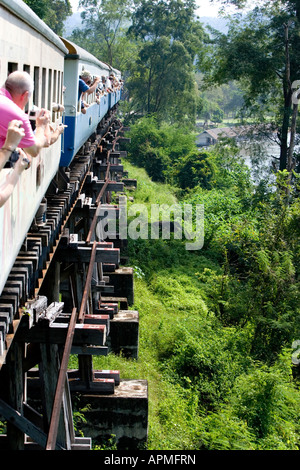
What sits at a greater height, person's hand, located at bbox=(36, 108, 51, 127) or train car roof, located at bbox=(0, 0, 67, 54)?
train car roof, located at bbox=(0, 0, 67, 54)

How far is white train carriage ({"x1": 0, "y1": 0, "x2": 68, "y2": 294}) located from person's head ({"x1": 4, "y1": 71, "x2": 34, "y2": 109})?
10cm

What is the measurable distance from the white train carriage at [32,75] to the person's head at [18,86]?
10 cm

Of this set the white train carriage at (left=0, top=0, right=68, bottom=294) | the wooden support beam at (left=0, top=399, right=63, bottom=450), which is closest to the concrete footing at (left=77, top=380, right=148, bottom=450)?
the wooden support beam at (left=0, top=399, right=63, bottom=450)

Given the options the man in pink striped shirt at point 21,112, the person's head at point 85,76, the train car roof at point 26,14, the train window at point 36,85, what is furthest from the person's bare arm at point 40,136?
the person's head at point 85,76

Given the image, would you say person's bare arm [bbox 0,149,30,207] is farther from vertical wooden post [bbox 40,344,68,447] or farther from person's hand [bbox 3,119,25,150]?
vertical wooden post [bbox 40,344,68,447]

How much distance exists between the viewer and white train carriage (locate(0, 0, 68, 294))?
3.30 m

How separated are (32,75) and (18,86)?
1.42m

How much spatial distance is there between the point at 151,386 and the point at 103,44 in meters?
47.1

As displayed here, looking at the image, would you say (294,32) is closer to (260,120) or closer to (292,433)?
(260,120)

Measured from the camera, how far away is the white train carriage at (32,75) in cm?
330

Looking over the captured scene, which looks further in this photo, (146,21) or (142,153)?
(146,21)

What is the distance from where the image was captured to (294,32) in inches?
879

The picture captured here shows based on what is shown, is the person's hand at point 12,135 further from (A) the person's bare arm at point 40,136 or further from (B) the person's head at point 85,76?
(B) the person's head at point 85,76

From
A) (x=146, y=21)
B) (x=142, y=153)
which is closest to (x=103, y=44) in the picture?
(x=146, y=21)
